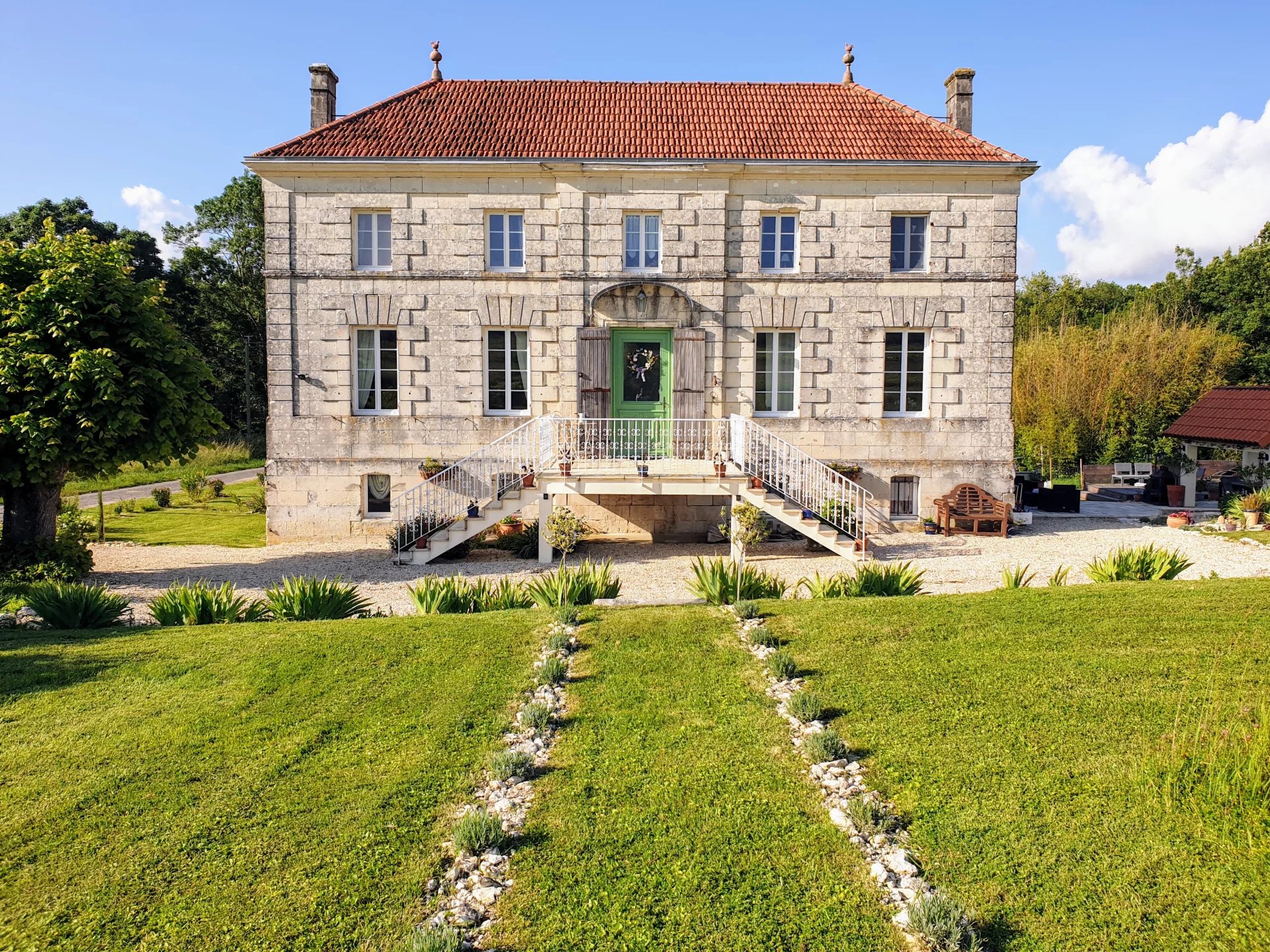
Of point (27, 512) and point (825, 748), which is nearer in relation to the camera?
point (825, 748)

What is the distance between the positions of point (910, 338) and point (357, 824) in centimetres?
1437

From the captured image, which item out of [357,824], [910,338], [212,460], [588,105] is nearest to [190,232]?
[212,460]

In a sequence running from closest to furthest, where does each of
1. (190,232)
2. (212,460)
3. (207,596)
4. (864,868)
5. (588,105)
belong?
(864,868), (207,596), (588,105), (212,460), (190,232)

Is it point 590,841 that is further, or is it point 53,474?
point 53,474

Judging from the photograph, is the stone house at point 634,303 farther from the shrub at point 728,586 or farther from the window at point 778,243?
the shrub at point 728,586

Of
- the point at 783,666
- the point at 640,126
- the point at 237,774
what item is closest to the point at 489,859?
the point at 237,774

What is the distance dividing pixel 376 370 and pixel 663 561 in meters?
6.94

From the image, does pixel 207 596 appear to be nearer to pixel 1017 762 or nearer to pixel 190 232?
pixel 1017 762

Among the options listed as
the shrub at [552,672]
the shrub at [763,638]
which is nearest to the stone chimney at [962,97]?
the shrub at [763,638]

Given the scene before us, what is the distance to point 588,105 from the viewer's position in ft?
56.6

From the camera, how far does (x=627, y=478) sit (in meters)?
13.8

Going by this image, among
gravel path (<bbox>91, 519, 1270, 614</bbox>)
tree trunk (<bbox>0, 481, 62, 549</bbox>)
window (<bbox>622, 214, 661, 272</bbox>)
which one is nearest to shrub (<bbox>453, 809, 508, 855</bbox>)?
gravel path (<bbox>91, 519, 1270, 614</bbox>)

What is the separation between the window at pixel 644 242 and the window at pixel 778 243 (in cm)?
210

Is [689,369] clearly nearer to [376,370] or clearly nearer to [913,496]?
[913,496]
